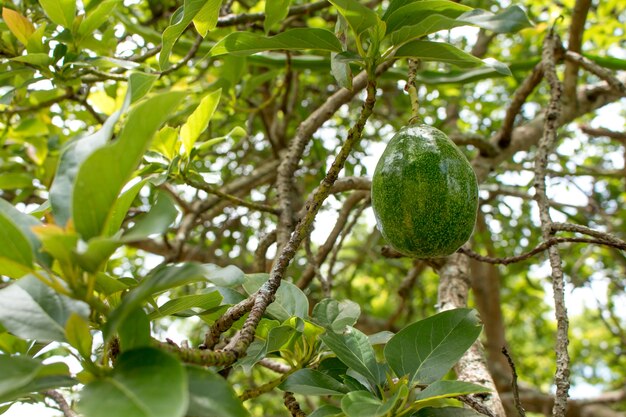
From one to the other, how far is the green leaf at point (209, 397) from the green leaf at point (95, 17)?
0.95 m

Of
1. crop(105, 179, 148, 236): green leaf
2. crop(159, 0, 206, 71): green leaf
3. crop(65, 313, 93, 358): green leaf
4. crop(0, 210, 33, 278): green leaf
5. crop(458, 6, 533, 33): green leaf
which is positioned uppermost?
crop(458, 6, 533, 33): green leaf

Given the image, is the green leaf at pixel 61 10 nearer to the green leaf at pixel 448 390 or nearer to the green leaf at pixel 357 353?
the green leaf at pixel 357 353

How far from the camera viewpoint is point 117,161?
575 millimetres

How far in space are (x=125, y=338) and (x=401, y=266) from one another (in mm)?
2755

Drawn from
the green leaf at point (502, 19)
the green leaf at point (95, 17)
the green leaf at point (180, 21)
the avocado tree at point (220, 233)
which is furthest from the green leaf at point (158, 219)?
the green leaf at point (95, 17)

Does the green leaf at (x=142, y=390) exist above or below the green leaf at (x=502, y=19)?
below

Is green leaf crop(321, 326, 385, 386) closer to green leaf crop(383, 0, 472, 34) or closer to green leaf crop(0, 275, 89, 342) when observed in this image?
green leaf crop(0, 275, 89, 342)

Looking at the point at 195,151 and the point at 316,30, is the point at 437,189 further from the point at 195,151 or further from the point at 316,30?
the point at 195,151

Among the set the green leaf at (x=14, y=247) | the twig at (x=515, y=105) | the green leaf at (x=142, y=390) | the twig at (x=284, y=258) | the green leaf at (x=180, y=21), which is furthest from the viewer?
the twig at (x=515, y=105)

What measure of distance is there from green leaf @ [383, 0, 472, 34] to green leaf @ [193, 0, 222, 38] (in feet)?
0.92

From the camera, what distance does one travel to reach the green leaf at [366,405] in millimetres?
699

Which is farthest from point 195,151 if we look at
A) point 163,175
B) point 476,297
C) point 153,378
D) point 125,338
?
point 476,297

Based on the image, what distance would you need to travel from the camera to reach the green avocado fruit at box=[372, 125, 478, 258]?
1.03m

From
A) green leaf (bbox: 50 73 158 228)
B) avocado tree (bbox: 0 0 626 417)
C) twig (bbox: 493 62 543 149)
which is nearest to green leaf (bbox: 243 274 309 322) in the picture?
avocado tree (bbox: 0 0 626 417)
